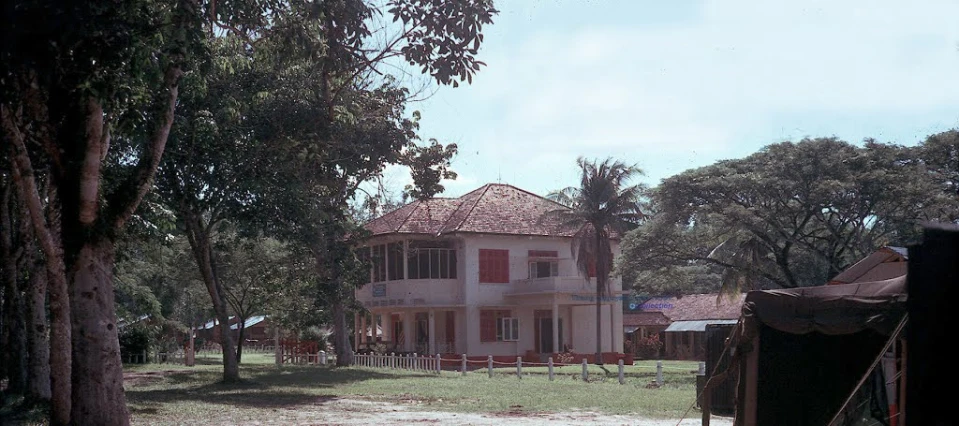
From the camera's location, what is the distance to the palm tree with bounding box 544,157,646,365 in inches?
1567

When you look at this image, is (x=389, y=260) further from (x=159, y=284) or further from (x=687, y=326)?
(x=687, y=326)

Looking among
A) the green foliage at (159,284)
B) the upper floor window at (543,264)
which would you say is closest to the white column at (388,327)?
the upper floor window at (543,264)

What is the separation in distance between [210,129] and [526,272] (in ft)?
85.7

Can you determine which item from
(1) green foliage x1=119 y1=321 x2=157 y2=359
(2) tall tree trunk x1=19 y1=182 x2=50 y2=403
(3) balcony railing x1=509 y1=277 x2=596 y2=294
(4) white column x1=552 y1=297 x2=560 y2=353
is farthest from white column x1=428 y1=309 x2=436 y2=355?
(2) tall tree trunk x1=19 y1=182 x2=50 y2=403

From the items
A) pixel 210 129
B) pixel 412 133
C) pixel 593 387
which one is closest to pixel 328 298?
pixel 412 133

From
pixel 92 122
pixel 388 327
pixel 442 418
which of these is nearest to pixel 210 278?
pixel 442 418

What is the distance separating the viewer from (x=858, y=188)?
29.4 m

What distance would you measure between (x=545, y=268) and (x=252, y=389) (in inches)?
876

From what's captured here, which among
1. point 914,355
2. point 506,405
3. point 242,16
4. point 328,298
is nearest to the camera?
point 914,355

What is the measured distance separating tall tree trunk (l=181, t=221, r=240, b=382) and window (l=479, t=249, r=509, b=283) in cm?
1684

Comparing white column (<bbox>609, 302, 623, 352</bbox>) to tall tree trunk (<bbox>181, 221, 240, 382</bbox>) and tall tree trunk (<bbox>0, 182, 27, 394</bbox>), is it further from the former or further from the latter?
tall tree trunk (<bbox>0, 182, 27, 394</bbox>)

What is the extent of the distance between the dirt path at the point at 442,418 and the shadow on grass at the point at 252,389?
2092 millimetres

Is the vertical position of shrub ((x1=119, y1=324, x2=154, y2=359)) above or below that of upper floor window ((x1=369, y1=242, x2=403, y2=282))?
below

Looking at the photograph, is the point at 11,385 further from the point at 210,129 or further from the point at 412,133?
the point at 412,133
